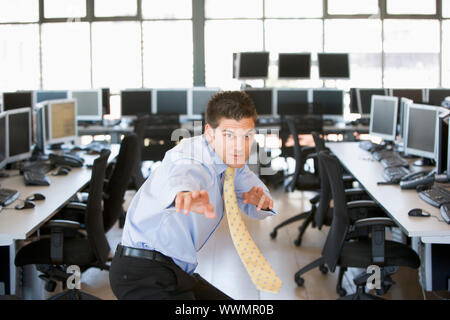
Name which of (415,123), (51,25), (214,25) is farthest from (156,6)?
(415,123)

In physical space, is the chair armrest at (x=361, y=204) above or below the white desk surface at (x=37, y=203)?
below

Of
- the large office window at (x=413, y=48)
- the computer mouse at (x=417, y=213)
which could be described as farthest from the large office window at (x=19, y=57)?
the computer mouse at (x=417, y=213)

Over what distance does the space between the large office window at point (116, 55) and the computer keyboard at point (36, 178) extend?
280 inches

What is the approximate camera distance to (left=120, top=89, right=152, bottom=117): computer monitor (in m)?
8.88

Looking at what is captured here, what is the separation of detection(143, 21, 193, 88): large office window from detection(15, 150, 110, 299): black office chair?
26.4 feet

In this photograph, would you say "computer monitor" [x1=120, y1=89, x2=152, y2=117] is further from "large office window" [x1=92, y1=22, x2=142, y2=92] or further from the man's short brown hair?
the man's short brown hair

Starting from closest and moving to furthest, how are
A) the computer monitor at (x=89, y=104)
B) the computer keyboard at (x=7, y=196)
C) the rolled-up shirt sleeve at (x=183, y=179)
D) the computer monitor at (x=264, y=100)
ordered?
the rolled-up shirt sleeve at (x=183, y=179) → the computer keyboard at (x=7, y=196) → the computer monitor at (x=89, y=104) → the computer monitor at (x=264, y=100)

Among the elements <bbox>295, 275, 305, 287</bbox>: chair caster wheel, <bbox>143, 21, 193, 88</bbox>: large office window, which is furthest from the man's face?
<bbox>143, 21, 193, 88</bbox>: large office window

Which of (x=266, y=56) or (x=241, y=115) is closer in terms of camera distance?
(x=241, y=115)

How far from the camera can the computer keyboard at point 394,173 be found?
14.6ft

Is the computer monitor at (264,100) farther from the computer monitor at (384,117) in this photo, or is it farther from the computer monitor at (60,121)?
Answer: the computer monitor at (60,121)

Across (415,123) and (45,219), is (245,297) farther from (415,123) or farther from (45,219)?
(415,123)

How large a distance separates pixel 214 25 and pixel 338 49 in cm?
224

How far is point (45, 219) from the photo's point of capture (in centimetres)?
352
